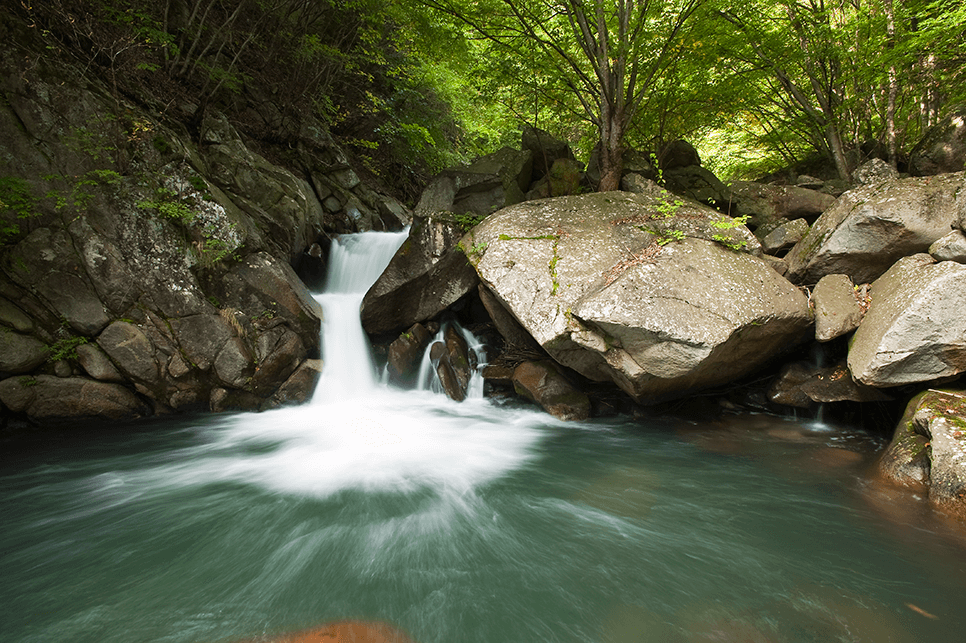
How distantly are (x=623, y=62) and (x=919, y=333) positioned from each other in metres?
5.88

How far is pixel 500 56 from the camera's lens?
738cm

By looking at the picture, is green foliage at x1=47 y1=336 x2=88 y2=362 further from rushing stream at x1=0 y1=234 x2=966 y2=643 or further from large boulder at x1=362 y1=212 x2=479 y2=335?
large boulder at x1=362 y1=212 x2=479 y2=335

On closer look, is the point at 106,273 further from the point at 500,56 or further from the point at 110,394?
the point at 500,56

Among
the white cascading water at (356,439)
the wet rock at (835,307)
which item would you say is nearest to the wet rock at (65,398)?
the white cascading water at (356,439)

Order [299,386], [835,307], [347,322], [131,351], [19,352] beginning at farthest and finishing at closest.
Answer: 1. [347,322]
2. [299,386]
3. [131,351]
4. [19,352]
5. [835,307]

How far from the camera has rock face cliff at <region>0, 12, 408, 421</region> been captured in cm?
568

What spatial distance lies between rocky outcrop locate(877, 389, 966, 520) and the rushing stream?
32cm

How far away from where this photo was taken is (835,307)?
5340 mm

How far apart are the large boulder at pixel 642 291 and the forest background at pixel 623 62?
2.06 meters

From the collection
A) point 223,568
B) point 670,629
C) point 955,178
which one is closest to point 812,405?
point 955,178

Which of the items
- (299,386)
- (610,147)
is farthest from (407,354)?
(610,147)

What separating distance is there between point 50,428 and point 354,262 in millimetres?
5547

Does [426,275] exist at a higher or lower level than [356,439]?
higher

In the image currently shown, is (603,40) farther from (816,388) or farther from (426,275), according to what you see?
(816,388)
